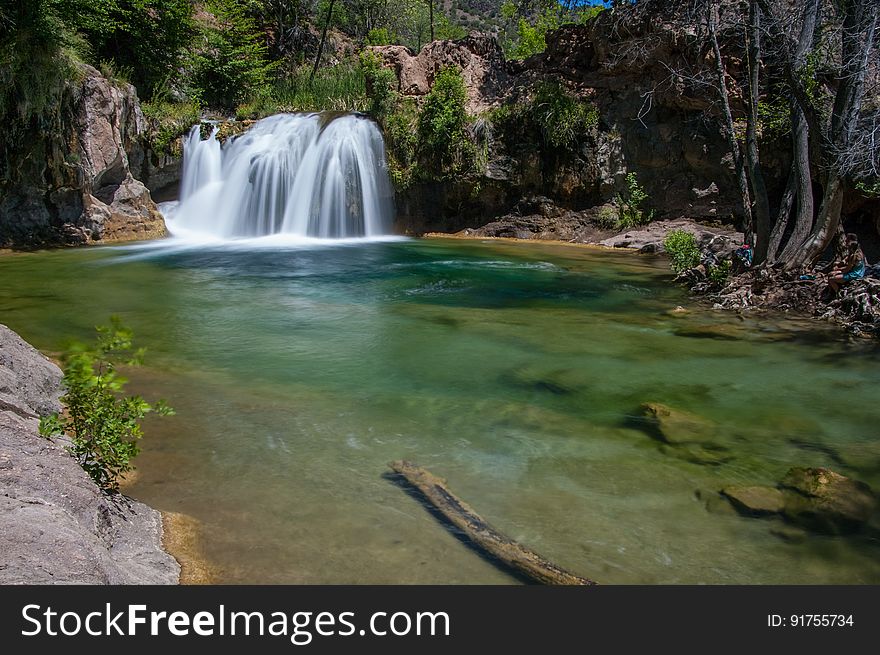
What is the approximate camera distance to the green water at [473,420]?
344 centimetres

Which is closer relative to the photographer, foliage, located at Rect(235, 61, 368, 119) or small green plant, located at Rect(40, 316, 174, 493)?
small green plant, located at Rect(40, 316, 174, 493)

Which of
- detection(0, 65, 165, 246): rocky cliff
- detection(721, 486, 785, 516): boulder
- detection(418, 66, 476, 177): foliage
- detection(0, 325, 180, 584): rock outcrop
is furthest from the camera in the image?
detection(418, 66, 476, 177): foliage

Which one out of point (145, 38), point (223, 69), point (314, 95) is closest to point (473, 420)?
point (145, 38)

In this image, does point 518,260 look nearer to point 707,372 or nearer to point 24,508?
point 707,372

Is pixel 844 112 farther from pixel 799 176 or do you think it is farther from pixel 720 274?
pixel 720 274

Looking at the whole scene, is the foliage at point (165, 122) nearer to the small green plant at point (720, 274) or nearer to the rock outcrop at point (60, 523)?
the small green plant at point (720, 274)

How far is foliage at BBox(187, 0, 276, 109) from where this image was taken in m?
23.5

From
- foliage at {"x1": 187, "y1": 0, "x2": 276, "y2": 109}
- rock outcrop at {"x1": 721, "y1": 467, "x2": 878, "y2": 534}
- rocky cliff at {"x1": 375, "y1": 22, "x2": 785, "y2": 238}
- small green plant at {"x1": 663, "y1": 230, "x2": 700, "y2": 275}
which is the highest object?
foliage at {"x1": 187, "y1": 0, "x2": 276, "y2": 109}

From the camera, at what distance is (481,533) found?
138 inches

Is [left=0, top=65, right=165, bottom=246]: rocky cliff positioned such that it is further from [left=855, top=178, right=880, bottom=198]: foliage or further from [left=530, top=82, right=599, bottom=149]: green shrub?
[left=855, top=178, right=880, bottom=198]: foliage

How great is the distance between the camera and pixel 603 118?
19641mm

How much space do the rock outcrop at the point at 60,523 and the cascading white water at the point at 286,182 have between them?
1555cm

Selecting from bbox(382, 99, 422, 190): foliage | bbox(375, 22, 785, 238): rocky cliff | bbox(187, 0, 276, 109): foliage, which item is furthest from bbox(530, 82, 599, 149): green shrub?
bbox(187, 0, 276, 109): foliage

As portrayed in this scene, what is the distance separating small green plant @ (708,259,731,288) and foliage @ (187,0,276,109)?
18.7 m
